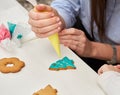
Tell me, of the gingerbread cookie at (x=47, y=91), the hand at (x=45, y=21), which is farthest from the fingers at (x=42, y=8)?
the gingerbread cookie at (x=47, y=91)

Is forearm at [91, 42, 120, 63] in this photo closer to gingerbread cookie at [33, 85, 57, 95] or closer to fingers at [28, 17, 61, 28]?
fingers at [28, 17, 61, 28]

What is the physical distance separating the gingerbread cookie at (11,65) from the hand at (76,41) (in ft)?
0.54

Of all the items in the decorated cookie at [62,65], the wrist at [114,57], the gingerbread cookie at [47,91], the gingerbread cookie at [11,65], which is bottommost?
the wrist at [114,57]

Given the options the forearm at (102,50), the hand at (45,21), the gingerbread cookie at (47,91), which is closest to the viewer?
the gingerbread cookie at (47,91)

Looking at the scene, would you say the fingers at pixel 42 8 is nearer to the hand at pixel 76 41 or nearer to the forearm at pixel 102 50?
the hand at pixel 76 41

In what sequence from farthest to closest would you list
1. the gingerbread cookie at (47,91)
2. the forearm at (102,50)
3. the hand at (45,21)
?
the forearm at (102,50) → the hand at (45,21) → the gingerbread cookie at (47,91)

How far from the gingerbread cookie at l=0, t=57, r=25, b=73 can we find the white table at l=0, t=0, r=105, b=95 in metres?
0.01

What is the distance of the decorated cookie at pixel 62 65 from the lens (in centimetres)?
86

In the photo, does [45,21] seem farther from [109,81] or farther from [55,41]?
[109,81]

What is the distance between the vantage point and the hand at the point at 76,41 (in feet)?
3.09

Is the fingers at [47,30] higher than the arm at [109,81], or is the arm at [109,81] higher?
the fingers at [47,30]

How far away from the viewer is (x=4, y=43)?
929mm

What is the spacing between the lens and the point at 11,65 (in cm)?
87

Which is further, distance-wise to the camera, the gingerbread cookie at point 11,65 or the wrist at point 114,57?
the wrist at point 114,57
